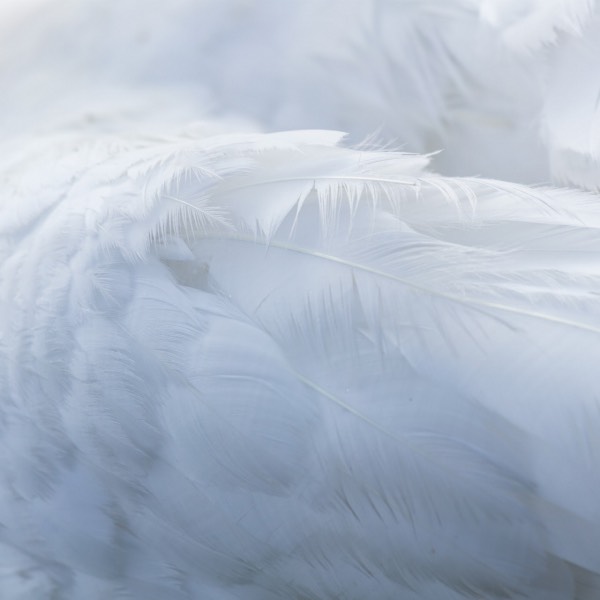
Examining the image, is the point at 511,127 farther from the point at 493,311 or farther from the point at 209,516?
the point at 209,516

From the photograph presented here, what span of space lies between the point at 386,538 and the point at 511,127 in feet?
1.91

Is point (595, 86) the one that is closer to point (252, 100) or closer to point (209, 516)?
point (252, 100)

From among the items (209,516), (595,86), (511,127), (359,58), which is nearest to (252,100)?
(359,58)

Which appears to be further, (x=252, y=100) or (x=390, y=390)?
(x=252, y=100)

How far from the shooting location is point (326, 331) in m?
1.22

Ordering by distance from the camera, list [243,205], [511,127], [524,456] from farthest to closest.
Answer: [511,127] → [243,205] → [524,456]

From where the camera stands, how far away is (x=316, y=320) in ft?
4.01

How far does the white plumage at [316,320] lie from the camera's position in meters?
1.18

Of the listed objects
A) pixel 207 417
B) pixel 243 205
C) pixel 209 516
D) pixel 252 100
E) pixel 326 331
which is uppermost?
pixel 252 100

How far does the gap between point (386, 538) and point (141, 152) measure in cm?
59

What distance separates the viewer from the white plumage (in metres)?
1.18

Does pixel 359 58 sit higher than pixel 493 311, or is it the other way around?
pixel 359 58

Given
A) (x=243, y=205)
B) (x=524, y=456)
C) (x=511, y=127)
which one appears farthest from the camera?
(x=511, y=127)

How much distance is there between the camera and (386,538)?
1258 millimetres
